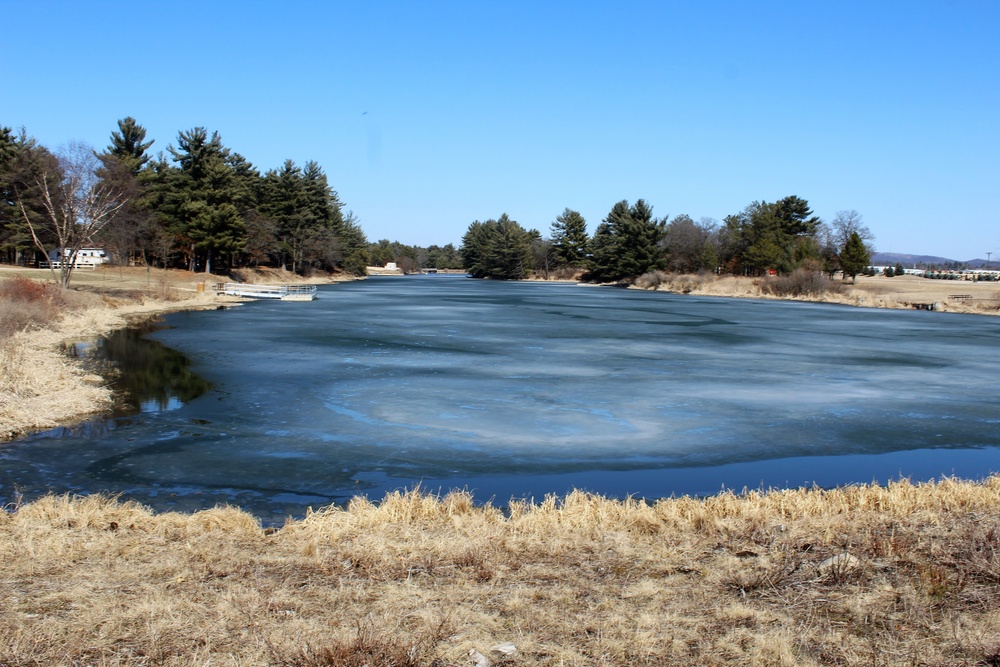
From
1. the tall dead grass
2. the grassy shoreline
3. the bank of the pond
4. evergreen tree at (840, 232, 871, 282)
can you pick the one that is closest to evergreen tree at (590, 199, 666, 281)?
evergreen tree at (840, 232, 871, 282)

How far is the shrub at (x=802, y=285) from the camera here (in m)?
68.9

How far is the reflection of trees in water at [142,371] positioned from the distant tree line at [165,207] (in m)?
14.4

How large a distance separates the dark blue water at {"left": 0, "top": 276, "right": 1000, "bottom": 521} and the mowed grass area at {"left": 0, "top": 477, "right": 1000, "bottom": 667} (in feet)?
5.94

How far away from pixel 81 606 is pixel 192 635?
1077mm

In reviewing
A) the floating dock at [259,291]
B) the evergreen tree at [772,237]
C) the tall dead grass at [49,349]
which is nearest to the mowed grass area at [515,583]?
the tall dead grass at [49,349]

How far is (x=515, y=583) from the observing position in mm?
6285

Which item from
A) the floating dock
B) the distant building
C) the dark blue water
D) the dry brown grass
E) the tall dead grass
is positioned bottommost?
the dark blue water

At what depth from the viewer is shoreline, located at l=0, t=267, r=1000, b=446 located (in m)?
13.8

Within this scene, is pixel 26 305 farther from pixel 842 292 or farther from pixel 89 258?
pixel 842 292

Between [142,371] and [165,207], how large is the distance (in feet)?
163

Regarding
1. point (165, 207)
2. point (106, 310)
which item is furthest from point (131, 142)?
point (106, 310)

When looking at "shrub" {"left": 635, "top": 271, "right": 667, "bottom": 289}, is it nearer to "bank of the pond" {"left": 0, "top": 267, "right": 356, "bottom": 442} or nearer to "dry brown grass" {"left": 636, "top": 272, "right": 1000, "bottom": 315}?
"dry brown grass" {"left": 636, "top": 272, "right": 1000, "bottom": 315}

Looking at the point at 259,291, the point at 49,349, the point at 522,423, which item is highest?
the point at 259,291

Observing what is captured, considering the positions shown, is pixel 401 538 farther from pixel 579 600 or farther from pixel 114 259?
pixel 114 259
